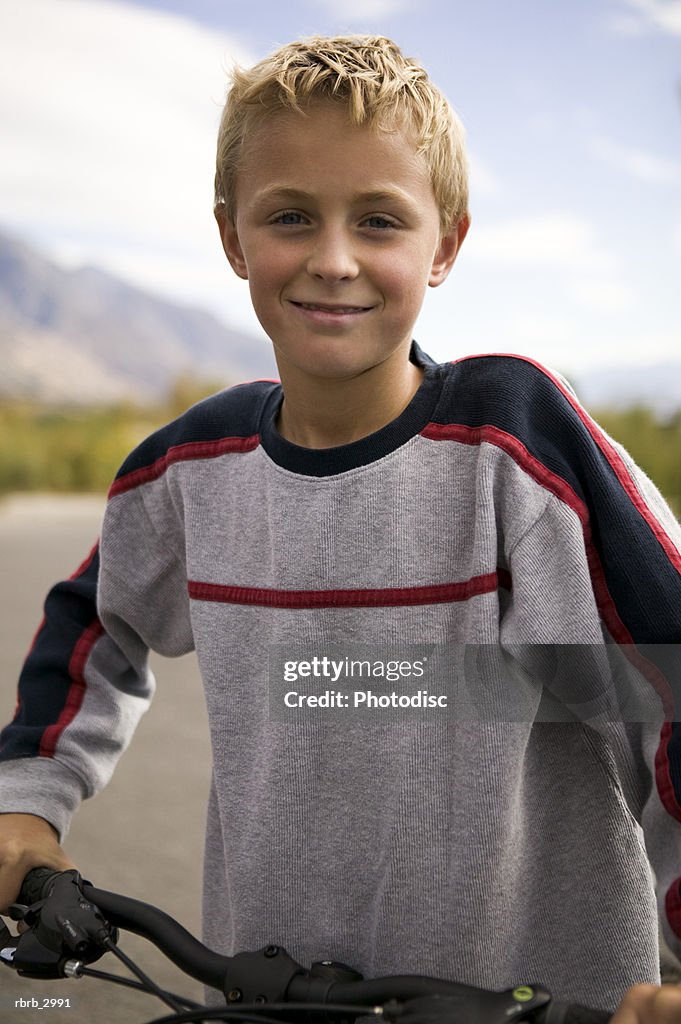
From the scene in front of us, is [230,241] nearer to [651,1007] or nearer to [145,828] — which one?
[651,1007]

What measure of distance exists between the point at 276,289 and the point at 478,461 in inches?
9.7

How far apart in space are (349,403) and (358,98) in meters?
0.29

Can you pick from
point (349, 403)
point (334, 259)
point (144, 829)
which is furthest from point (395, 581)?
point (144, 829)

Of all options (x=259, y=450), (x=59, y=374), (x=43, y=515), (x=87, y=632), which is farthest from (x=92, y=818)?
(x=59, y=374)

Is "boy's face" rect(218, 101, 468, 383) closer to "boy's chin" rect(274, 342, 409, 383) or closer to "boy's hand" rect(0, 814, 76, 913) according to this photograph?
"boy's chin" rect(274, 342, 409, 383)

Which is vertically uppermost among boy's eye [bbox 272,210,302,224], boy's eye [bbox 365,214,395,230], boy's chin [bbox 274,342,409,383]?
boy's eye [bbox 272,210,302,224]

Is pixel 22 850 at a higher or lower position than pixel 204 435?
lower

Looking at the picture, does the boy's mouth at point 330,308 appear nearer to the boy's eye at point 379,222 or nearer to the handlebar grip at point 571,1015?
the boy's eye at point 379,222

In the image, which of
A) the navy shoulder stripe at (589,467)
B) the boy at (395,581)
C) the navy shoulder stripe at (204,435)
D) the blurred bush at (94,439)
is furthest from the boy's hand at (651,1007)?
the blurred bush at (94,439)

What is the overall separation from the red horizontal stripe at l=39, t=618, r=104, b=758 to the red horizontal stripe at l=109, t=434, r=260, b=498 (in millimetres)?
170

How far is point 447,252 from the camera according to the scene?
1.15 m

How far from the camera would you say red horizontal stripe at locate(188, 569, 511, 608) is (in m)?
1.02

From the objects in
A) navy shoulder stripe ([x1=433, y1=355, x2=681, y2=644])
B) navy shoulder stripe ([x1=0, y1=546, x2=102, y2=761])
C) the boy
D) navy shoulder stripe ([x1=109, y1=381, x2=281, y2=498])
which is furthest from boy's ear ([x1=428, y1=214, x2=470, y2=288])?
navy shoulder stripe ([x1=0, y1=546, x2=102, y2=761])

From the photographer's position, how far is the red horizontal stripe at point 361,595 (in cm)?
102
